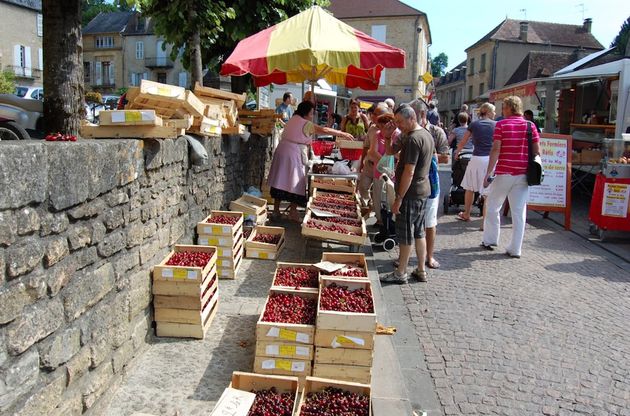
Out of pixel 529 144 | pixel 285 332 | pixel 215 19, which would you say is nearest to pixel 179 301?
pixel 285 332

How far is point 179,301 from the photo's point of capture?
4188 millimetres

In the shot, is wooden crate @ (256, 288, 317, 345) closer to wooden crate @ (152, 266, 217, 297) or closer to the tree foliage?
wooden crate @ (152, 266, 217, 297)

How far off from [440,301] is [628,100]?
848 cm

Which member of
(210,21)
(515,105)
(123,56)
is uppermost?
(123,56)

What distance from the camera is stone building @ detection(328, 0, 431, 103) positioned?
4509cm

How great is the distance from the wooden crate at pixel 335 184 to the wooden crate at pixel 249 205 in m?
0.91

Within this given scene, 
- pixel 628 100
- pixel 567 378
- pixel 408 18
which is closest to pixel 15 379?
pixel 567 378

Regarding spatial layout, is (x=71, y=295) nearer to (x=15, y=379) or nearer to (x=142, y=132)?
(x=15, y=379)

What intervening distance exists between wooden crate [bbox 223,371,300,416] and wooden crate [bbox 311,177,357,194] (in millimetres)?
5180

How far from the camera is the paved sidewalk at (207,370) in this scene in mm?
3332

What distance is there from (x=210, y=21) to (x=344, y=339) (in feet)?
20.6

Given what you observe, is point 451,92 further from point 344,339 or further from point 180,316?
point 344,339

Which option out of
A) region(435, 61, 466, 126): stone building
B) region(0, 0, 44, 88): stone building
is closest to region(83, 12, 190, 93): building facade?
region(0, 0, 44, 88): stone building

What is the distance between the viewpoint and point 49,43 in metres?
5.41
